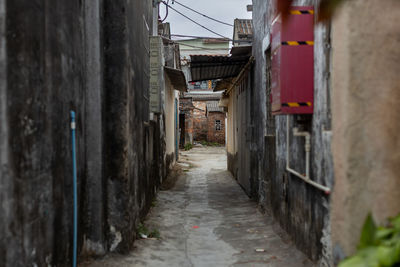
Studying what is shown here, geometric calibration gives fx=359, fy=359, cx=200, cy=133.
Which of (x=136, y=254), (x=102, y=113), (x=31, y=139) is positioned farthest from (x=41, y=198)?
(x=136, y=254)

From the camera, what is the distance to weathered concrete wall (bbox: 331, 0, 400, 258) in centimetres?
253

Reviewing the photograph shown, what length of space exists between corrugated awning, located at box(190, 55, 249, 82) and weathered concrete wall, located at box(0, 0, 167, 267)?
2.55 metres

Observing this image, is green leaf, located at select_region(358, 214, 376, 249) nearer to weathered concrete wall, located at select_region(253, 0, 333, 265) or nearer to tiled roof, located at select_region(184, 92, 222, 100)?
weathered concrete wall, located at select_region(253, 0, 333, 265)

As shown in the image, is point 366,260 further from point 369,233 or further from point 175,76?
point 175,76

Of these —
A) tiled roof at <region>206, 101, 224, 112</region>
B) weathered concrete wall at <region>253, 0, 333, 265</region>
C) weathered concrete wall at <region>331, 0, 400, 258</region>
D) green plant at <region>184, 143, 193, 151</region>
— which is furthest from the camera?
tiled roof at <region>206, 101, 224, 112</region>

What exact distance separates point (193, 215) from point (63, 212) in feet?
13.0

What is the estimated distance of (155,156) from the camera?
8.78 meters

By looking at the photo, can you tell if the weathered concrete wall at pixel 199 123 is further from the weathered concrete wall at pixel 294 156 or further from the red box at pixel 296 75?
the red box at pixel 296 75

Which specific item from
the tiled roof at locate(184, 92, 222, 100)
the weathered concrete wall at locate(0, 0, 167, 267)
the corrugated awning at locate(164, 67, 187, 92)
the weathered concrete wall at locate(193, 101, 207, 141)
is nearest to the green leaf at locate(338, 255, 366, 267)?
the weathered concrete wall at locate(0, 0, 167, 267)

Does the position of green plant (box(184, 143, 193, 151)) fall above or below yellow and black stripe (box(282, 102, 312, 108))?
below

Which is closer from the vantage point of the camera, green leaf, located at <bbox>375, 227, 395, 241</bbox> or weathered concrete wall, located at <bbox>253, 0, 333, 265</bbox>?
green leaf, located at <bbox>375, 227, 395, 241</bbox>

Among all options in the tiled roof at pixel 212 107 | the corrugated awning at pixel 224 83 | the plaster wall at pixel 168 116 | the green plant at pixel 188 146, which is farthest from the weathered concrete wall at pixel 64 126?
the tiled roof at pixel 212 107

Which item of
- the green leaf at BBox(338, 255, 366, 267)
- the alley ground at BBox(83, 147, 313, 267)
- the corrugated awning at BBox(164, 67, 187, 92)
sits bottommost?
the alley ground at BBox(83, 147, 313, 267)

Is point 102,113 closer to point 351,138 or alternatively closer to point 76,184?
point 76,184
